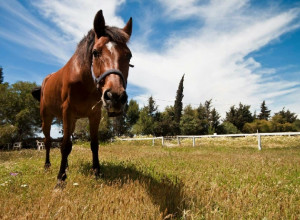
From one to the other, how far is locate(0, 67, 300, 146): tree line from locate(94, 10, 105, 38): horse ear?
17.3 m

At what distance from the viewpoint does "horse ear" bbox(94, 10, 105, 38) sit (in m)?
2.96

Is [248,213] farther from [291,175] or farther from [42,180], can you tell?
[42,180]

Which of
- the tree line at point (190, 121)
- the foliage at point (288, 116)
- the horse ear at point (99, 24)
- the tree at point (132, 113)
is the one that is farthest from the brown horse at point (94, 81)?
the foliage at point (288, 116)

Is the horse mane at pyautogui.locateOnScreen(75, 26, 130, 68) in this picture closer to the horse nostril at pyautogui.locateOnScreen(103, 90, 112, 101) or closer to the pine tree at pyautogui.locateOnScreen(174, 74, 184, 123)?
the horse nostril at pyautogui.locateOnScreen(103, 90, 112, 101)

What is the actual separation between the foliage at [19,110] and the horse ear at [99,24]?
25008 millimetres

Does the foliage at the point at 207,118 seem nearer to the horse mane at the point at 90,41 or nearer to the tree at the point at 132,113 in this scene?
the tree at the point at 132,113

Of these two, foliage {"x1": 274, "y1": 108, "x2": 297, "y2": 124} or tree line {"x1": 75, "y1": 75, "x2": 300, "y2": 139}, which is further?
foliage {"x1": 274, "y1": 108, "x2": 297, "y2": 124}

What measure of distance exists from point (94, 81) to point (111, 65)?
47 centimetres

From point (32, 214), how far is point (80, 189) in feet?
3.43

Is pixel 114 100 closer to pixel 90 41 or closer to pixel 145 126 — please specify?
pixel 90 41

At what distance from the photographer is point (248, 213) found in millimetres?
2195

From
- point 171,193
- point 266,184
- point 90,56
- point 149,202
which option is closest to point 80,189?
point 149,202

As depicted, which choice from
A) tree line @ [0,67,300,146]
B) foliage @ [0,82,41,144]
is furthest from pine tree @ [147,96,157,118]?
foliage @ [0,82,41,144]

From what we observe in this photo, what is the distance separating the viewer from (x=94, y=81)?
9.27ft
